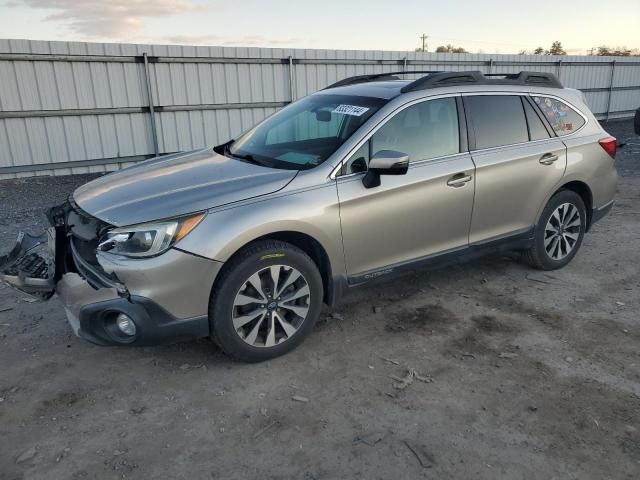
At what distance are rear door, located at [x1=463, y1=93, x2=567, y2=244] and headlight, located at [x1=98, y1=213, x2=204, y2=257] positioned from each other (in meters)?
2.43

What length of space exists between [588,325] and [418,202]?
166 cm

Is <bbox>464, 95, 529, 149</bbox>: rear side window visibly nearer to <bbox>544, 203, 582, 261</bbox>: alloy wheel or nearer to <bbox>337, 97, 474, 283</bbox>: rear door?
<bbox>337, 97, 474, 283</bbox>: rear door

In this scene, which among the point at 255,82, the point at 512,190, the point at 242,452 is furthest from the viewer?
the point at 255,82

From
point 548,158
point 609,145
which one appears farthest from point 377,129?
point 609,145

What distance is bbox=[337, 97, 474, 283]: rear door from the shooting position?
3.68m

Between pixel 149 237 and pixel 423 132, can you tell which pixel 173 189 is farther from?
pixel 423 132

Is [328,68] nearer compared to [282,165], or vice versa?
[282,165]

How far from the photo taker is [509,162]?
14.6 feet

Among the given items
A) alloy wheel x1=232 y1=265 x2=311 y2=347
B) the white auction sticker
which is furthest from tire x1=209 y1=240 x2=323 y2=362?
the white auction sticker

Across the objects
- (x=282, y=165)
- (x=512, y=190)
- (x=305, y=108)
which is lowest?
(x=512, y=190)

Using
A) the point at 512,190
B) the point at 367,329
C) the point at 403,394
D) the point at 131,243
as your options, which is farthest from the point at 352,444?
the point at 512,190

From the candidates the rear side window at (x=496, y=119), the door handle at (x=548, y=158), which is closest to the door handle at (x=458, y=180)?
the rear side window at (x=496, y=119)

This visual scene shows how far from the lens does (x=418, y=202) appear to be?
3930 mm

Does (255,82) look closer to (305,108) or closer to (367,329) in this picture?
(305,108)
